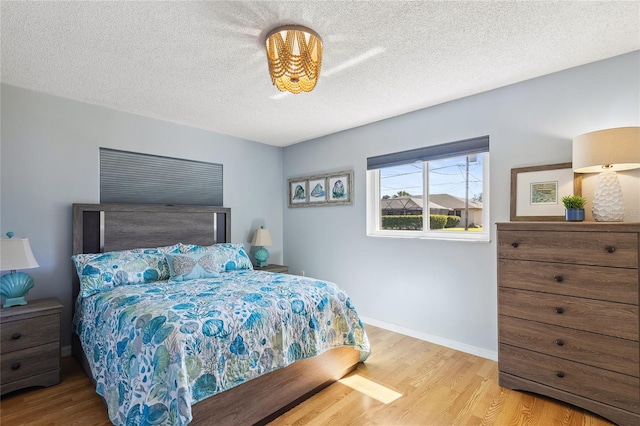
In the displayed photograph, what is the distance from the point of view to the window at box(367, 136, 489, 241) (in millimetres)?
2922

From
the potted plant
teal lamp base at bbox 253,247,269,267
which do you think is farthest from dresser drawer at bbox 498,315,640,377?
teal lamp base at bbox 253,247,269,267

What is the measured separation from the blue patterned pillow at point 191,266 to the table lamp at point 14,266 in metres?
0.95

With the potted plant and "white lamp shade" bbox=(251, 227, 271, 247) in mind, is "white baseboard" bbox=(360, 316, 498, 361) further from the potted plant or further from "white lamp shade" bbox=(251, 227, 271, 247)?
"white lamp shade" bbox=(251, 227, 271, 247)

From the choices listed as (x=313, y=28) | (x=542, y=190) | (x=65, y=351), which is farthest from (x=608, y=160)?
(x=65, y=351)

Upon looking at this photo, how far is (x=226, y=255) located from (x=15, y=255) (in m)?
1.62

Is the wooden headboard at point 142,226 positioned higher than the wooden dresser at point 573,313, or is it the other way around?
the wooden headboard at point 142,226

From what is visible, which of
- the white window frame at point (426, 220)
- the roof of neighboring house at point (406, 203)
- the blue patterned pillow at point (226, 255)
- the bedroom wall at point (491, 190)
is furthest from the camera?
the roof of neighboring house at point (406, 203)

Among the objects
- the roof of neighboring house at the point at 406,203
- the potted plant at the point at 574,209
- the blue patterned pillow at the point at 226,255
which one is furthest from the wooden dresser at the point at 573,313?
the blue patterned pillow at the point at 226,255

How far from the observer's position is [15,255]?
7.45 feet

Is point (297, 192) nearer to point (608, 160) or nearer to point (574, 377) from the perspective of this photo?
point (608, 160)

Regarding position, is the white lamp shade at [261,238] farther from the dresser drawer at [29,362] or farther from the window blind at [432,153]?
the dresser drawer at [29,362]

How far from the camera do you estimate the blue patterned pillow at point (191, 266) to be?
2.81m

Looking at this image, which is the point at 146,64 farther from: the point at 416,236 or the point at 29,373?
the point at 416,236

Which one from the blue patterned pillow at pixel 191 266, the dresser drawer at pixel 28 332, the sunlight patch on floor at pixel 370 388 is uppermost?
the blue patterned pillow at pixel 191 266
